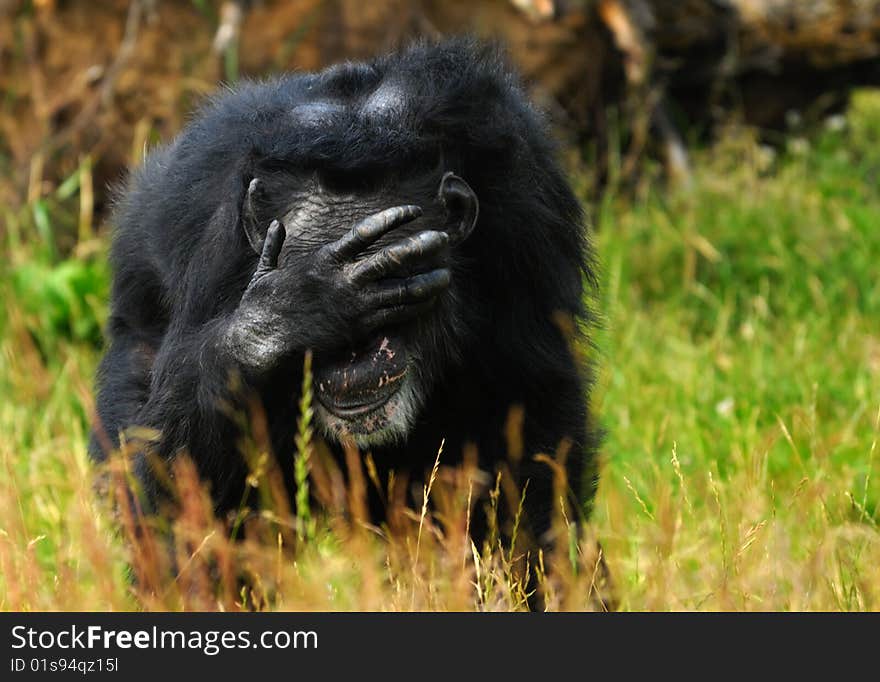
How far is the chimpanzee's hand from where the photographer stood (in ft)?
11.2

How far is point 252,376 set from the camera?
139 inches

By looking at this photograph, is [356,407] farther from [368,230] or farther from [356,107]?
[356,107]

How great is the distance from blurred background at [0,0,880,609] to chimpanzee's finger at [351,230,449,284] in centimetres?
154

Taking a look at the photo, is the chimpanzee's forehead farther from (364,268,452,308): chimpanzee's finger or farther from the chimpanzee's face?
(364,268,452,308): chimpanzee's finger

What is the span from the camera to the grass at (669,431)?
10.3 feet

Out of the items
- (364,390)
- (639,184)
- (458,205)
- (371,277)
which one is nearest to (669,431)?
(458,205)

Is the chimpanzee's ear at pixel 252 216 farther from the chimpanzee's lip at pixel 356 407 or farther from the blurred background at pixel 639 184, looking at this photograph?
the blurred background at pixel 639 184

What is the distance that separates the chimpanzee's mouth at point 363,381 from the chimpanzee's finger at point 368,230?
0.27m

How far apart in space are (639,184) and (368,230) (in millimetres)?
4689

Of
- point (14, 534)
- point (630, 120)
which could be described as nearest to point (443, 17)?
point (630, 120)

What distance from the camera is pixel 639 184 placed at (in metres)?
7.85

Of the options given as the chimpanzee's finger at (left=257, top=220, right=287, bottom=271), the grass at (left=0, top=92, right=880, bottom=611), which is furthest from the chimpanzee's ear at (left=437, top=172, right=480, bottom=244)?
the grass at (left=0, top=92, right=880, bottom=611)
